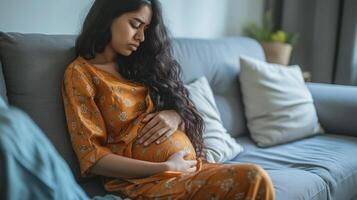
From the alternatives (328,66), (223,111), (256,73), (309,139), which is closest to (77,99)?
(223,111)

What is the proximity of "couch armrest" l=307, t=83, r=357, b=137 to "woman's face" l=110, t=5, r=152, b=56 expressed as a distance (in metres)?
1.12

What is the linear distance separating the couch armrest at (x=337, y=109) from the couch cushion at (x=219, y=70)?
398 millimetres

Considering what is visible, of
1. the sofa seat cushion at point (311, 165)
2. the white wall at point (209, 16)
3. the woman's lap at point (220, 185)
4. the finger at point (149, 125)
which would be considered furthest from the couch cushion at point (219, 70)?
the woman's lap at point (220, 185)

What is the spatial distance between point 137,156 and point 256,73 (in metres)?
0.91

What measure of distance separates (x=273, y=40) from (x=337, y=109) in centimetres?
82

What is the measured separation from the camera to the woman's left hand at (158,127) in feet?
4.66

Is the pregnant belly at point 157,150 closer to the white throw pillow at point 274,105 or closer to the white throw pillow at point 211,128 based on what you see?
the white throw pillow at point 211,128

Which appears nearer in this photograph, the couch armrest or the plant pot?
the couch armrest

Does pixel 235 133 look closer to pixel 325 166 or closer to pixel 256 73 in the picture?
pixel 256 73

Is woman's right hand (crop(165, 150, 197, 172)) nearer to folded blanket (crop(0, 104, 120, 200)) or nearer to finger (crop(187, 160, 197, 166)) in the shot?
finger (crop(187, 160, 197, 166))

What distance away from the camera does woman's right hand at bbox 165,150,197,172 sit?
133cm

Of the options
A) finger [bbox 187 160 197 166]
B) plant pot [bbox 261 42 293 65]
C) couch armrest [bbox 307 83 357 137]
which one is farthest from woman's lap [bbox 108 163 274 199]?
plant pot [bbox 261 42 293 65]

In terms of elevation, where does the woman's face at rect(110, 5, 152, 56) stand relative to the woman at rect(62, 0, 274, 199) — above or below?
above

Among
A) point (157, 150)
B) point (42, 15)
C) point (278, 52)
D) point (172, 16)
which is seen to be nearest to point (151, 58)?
point (157, 150)
